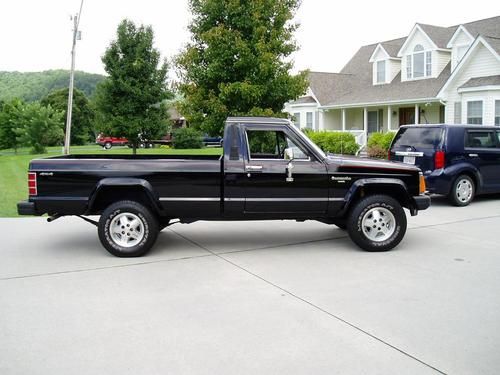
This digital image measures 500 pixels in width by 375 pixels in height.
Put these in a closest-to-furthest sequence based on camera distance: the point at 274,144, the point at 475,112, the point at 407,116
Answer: the point at 274,144 → the point at 475,112 → the point at 407,116

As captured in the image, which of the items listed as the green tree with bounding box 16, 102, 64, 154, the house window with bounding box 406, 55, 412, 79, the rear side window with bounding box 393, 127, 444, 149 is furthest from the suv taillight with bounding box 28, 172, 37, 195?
the green tree with bounding box 16, 102, 64, 154

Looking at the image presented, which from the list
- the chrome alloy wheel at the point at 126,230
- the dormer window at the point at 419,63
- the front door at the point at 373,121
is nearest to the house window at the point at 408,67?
the dormer window at the point at 419,63

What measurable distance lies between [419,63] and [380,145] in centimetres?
892

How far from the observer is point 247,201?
7.36m

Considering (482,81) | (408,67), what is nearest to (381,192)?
(482,81)

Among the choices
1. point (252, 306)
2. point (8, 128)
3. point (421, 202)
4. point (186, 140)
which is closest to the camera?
point (252, 306)

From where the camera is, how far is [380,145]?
23672 mm

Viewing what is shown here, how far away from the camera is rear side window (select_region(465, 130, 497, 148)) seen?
39.1 ft

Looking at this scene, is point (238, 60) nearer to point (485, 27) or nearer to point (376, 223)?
point (376, 223)

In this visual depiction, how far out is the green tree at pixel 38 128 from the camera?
36.7m

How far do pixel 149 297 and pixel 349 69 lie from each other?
34.8 m

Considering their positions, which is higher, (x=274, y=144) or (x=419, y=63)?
(x=419, y=63)

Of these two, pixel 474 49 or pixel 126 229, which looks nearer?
A: pixel 126 229

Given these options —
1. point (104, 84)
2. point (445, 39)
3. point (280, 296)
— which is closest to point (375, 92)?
point (445, 39)
